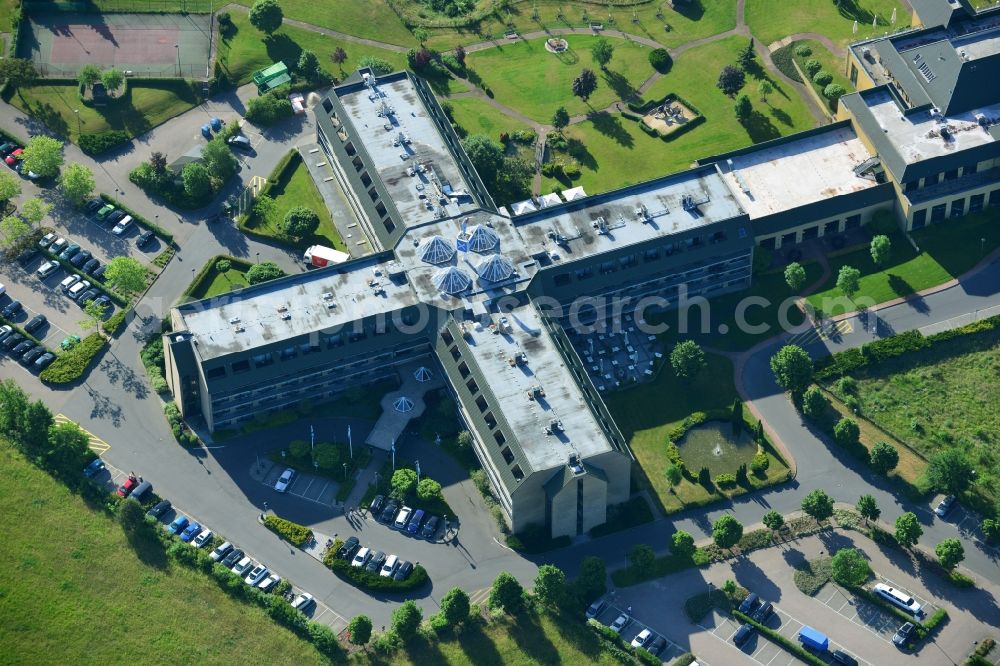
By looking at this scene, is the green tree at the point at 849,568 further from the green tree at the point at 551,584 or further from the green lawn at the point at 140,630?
the green lawn at the point at 140,630

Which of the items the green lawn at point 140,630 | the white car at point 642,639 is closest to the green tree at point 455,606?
the green lawn at point 140,630

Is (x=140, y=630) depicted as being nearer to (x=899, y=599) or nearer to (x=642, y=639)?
(x=642, y=639)

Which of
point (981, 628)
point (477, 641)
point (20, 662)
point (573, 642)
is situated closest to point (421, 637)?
point (477, 641)

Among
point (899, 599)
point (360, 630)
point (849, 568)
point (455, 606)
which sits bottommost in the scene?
point (899, 599)

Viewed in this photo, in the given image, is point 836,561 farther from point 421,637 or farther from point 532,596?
point 421,637

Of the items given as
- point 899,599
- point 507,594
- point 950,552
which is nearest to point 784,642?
point 899,599

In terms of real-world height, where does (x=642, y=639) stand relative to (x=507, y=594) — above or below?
below
